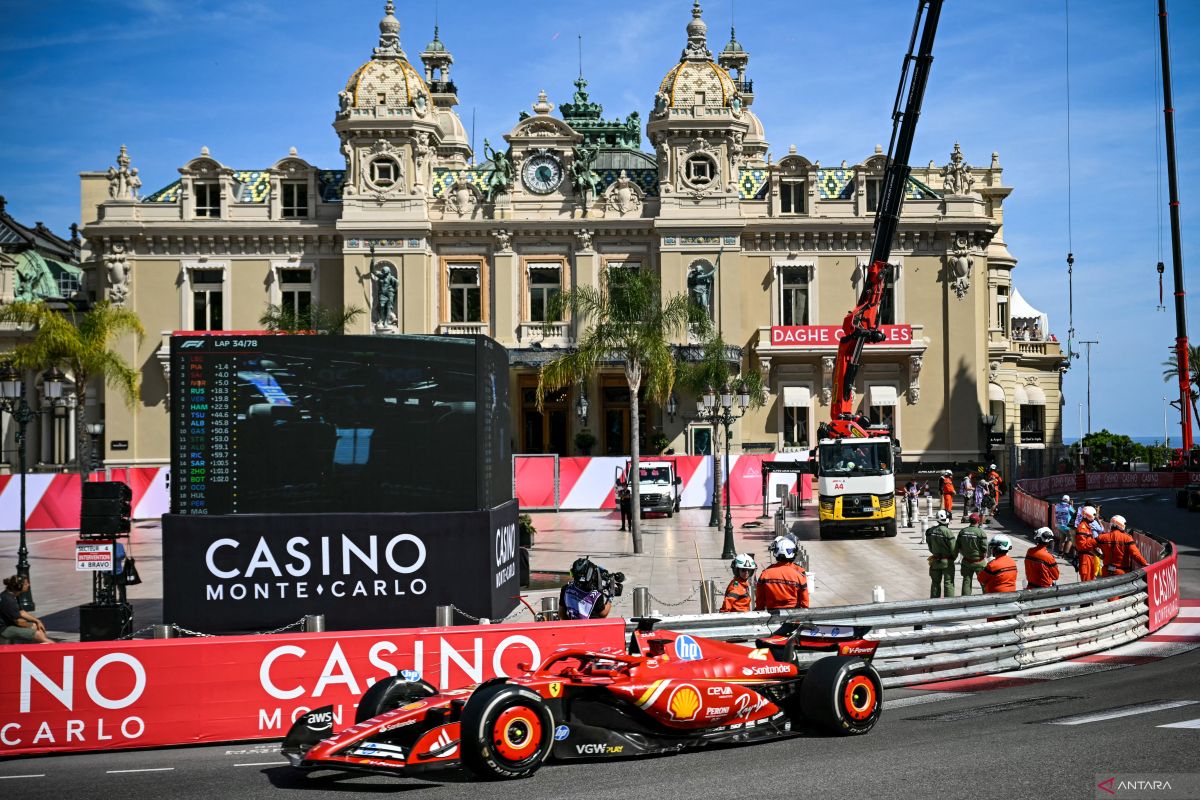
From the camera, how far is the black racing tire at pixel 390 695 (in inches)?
409

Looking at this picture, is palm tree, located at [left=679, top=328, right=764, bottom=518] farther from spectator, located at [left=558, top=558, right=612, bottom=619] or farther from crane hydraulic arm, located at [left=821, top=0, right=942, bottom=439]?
spectator, located at [left=558, top=558, right=612, bottom=619]

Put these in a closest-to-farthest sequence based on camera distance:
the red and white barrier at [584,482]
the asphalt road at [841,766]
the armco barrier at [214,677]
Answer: the asphalt road at [841,766] < the armco barrier at [214,677] < the red and white barrier at [584,482]

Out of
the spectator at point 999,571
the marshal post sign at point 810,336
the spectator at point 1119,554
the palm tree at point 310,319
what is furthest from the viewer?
the marshal post sign at point 810,336

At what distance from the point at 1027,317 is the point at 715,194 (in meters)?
32.9

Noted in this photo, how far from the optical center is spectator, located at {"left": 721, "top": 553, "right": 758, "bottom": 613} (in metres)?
13.9

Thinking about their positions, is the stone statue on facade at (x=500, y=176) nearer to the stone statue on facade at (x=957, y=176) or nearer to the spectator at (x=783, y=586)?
the stone statue on facade at (x=957, y=176)

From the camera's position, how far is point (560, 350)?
171 ft

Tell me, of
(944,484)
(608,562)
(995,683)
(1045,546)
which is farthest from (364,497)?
(944,484)

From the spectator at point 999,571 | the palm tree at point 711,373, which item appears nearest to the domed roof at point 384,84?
the palm tree at point 711,373

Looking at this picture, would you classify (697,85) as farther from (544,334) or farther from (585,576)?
(585,576)

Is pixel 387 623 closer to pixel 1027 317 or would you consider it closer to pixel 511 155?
pixel 511 155

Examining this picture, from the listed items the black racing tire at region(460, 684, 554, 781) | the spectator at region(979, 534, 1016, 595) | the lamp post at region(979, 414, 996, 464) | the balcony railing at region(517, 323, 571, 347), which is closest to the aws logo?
the black racing tire at region(460, 684, 554, 781)

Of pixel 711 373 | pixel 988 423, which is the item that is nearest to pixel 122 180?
pixel 711 373

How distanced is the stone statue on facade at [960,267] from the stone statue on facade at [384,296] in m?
24.5
